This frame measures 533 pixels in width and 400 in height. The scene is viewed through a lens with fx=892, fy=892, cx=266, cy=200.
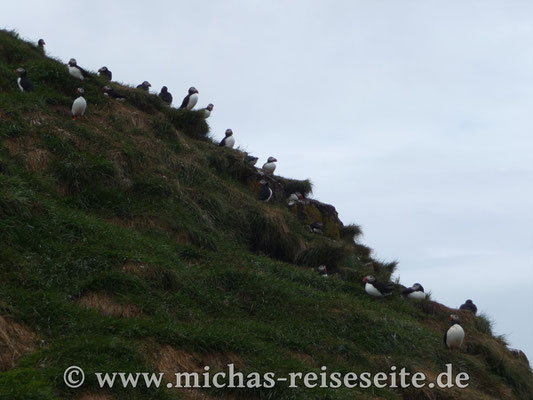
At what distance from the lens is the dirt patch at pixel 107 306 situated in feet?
38.3

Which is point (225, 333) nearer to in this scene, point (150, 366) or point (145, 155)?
point (150, 366)

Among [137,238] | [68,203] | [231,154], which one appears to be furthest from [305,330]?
[231,154]

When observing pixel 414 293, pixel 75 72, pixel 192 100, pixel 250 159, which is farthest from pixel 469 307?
pixel 75 72

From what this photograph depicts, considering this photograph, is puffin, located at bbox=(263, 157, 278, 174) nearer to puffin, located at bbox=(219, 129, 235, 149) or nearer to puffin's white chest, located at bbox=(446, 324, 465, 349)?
puffin, located at bbox=(219, 129, 235, 149)

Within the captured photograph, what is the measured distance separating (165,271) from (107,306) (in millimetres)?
1570

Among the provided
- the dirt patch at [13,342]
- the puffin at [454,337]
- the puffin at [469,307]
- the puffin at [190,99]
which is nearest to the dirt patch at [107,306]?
the dirt patch at [13,342]

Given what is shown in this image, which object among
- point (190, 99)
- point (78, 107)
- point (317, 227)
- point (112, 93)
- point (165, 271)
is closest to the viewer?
point (165, 271)

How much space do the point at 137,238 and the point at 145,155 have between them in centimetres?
356

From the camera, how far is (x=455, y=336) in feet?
50.9

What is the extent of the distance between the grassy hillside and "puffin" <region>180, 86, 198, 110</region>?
1450mm

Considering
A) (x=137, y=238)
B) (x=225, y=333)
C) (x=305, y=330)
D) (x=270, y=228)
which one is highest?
(x=270, y=228)

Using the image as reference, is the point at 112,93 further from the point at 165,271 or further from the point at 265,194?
the point at 165,271

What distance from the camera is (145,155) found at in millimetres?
17766

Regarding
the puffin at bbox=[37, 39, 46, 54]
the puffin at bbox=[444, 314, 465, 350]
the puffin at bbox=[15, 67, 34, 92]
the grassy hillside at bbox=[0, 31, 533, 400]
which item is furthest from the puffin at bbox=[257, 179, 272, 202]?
the puffin at bbox=[37, 39, 46, 54]
